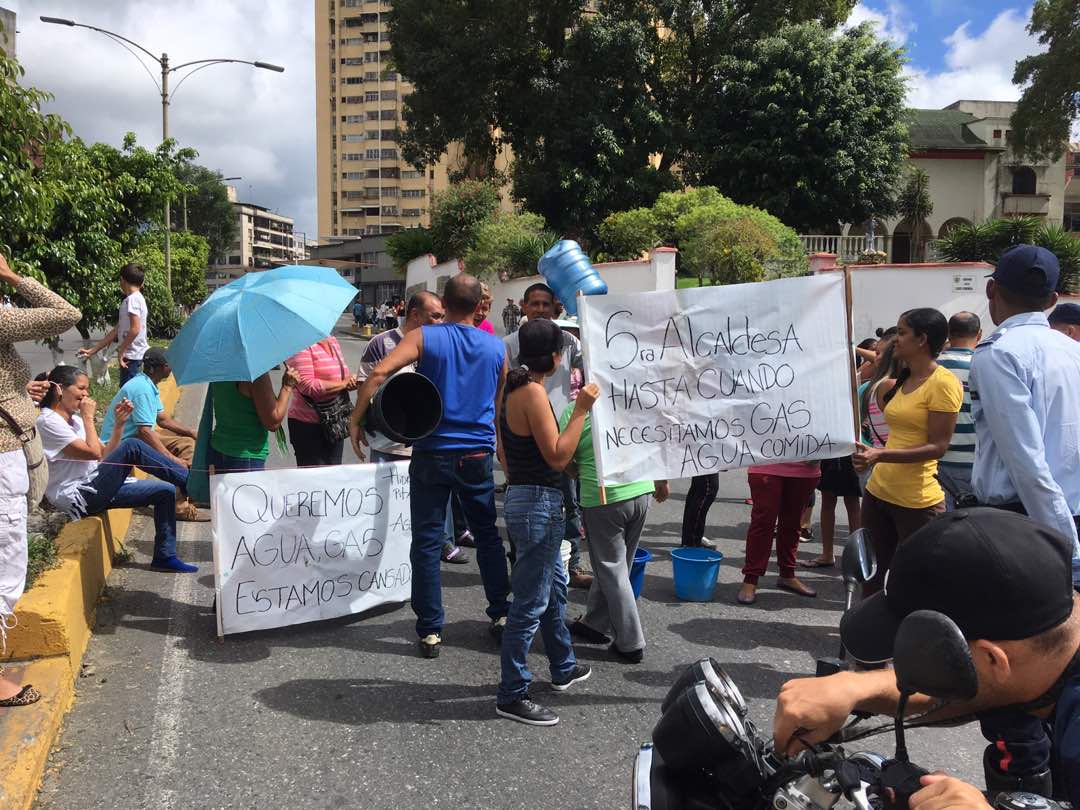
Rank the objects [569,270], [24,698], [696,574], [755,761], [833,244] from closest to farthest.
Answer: [755,761] < [24,698] < [696,574] < [569,270] < [833,244]

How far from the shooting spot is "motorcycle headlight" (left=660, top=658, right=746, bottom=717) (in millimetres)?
1584

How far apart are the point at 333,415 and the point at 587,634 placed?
213cm

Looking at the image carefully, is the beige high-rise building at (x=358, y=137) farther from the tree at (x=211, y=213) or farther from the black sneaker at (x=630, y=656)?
the black sneaker at (x=630, y=656)

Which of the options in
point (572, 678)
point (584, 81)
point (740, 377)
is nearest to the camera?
point (572, 678)

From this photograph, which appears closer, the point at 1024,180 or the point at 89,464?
the point at 89,464

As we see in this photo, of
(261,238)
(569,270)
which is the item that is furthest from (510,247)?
(261,238)

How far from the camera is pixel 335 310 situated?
4.73 meters

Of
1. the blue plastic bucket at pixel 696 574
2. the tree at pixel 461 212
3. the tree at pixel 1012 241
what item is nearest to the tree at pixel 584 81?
the tree at pixel 461 212

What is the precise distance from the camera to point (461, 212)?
31109 mm

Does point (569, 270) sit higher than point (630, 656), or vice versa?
point (569, 270)

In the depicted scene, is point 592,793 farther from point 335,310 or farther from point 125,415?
point 125,415

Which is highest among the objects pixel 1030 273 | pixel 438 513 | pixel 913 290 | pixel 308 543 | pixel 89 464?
pixel 913 290

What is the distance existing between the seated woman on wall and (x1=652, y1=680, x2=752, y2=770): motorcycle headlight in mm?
4424

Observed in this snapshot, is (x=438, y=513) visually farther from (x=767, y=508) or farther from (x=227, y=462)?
(x=767, y=508)
